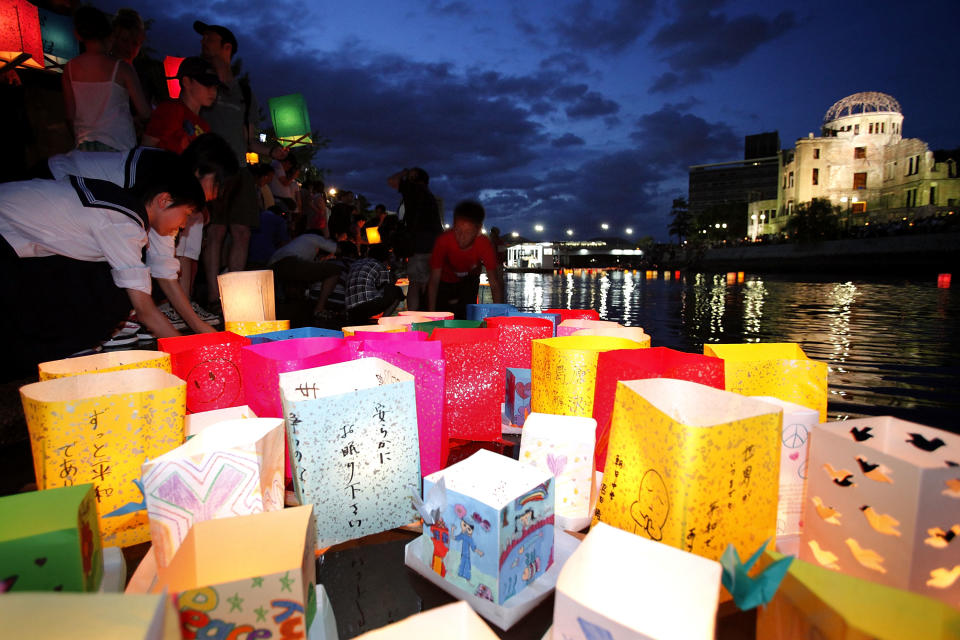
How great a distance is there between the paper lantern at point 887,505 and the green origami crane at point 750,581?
0.33m

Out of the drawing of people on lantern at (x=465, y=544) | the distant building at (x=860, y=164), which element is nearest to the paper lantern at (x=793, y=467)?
the drawing of people on lantern at (x=465, y=544)

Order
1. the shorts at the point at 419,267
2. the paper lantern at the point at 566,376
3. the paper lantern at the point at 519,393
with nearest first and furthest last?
the paper lantern at the point at 566,376 < the paper lantern at the point at 519,393 < the shorts at the point at 419,267

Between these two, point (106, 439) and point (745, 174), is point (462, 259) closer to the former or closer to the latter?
point (106, 439)

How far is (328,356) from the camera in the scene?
1676 mm

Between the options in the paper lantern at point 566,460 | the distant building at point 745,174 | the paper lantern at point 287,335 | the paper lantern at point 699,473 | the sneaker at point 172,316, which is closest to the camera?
the paper lantern at point 699,473

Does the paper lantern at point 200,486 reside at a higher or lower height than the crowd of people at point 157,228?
lower

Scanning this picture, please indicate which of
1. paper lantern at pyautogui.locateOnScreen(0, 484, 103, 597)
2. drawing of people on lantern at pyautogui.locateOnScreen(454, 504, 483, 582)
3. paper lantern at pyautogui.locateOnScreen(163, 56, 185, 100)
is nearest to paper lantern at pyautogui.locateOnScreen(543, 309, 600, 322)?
drawing of people on lantern at pyautogui.locateOnScreen(454, 504, 483, 582)

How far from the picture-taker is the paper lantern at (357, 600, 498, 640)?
2.28ft

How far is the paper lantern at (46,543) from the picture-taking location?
779mm

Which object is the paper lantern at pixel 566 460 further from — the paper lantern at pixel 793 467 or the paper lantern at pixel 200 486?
the paper lantern at pixel 200 486

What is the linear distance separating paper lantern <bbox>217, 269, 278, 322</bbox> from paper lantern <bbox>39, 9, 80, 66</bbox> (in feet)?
12.0

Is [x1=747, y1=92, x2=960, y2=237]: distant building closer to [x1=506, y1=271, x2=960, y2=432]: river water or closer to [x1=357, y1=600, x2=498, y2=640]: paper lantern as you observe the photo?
[x1=506, y1=271, x2=960, y2=432]: river water

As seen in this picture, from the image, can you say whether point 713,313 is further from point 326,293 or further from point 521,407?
point 521,407

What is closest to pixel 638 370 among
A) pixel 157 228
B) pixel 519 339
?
pixel 519 339
